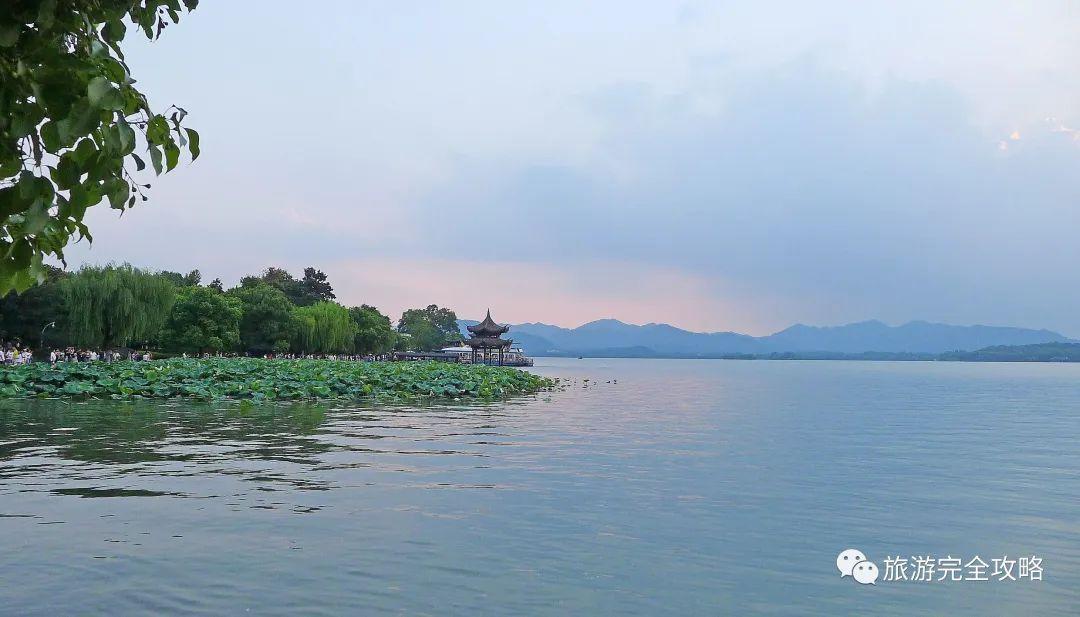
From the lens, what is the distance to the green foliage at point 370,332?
85344mm

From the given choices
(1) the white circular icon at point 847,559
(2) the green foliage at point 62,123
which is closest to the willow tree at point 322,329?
(1) the white circular icon at point 847,559

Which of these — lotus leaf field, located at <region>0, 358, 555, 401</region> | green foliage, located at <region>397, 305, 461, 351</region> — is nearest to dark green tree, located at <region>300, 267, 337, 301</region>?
green foliage, located at <region>397, 305, 461, 351</region>

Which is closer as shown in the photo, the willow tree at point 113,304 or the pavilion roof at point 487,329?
the willow tree at point 113,304

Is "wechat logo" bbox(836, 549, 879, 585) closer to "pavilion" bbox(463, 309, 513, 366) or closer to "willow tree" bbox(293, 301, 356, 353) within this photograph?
"willow tree" bbox(293, 301, 356, 353)

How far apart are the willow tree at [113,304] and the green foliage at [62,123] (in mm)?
44969

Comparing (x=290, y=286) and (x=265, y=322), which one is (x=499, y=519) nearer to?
(x=265, y=322)

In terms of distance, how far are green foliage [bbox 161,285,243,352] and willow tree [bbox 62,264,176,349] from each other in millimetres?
11057

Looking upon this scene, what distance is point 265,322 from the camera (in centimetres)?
6506

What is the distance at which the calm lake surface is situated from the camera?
6770 millimetres

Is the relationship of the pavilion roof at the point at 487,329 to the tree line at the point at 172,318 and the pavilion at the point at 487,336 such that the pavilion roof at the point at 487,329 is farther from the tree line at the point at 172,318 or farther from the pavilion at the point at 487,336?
the tree line at the point at 172,318

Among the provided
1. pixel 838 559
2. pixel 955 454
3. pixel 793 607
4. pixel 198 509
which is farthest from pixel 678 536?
pixel 955 454

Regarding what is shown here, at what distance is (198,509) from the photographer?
952 centimetres

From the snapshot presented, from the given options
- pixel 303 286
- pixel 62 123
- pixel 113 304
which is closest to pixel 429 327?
pixel 303 286

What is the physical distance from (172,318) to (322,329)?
1535 centimetres
